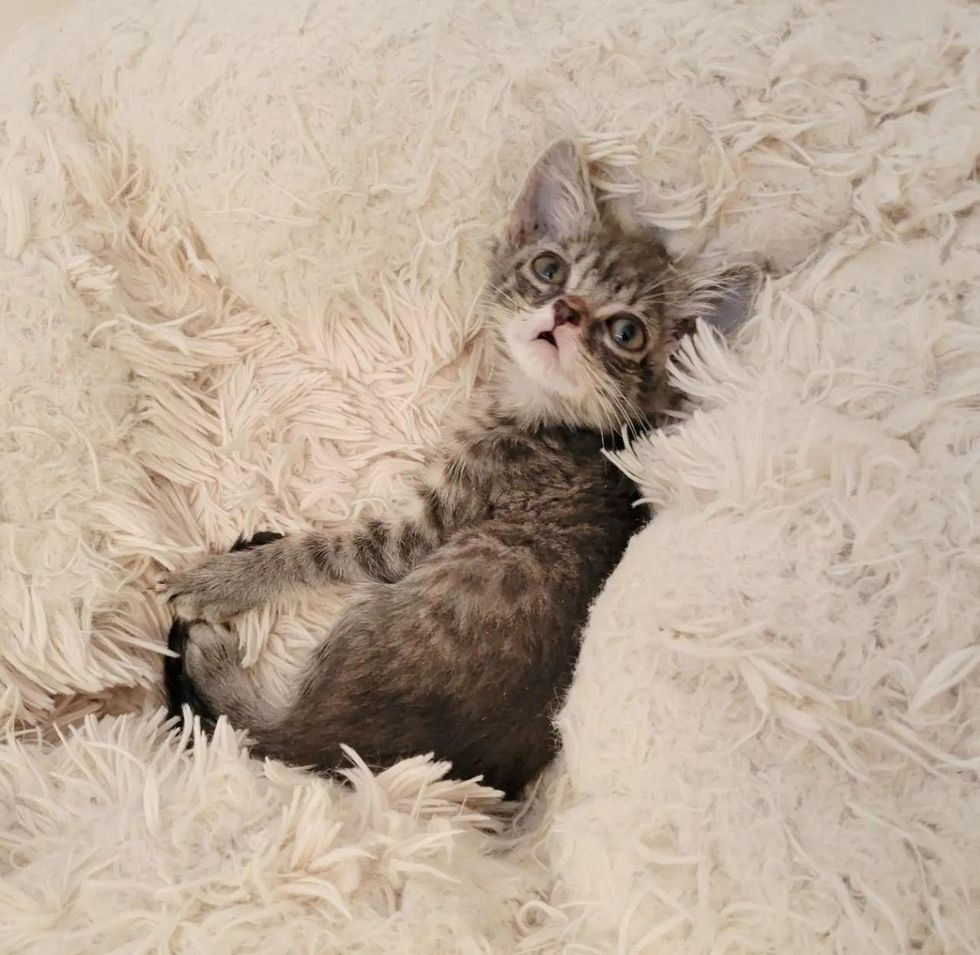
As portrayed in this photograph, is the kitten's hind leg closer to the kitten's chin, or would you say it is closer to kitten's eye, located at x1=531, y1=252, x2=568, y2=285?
the kitten's chin

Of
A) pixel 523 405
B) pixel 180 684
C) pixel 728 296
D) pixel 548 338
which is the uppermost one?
pixel 728 296

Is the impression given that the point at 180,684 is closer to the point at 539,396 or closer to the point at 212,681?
the point at 212,681

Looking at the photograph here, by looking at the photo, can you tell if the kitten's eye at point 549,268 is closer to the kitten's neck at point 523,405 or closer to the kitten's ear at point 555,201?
the kitten's ear at point 555,201

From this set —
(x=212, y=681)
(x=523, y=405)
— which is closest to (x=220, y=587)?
(x=212, y=681)

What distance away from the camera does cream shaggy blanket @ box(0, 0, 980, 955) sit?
73cm

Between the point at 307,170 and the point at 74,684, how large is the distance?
0.73 metres

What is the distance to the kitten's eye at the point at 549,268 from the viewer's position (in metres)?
1.12

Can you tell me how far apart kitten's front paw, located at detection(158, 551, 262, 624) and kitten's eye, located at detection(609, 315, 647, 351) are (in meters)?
0.59

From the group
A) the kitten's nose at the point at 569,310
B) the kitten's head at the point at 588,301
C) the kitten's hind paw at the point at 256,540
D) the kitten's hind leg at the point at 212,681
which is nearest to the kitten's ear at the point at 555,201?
the kitten's head at the point at 588,301

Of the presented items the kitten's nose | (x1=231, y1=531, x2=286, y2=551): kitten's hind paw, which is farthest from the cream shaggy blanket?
the kitten's nose

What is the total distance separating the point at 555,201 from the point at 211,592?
69 cm

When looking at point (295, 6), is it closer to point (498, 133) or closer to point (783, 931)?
point (498, 133)

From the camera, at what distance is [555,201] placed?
3.58ft

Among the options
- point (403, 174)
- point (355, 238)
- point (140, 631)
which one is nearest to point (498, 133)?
point (403, 174)
